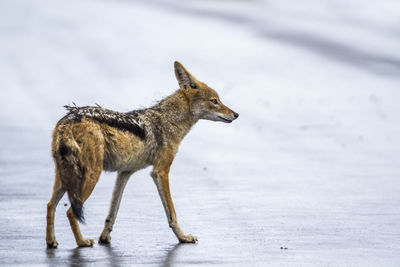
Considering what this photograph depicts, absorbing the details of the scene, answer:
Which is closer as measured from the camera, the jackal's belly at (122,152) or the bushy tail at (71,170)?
the bushy tail at (71,170)

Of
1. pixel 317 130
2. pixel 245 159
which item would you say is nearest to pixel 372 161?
pixel 245 159

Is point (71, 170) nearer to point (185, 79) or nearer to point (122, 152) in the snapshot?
point (122, 152)

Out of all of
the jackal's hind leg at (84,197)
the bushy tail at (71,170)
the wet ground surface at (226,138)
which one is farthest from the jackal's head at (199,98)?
the bushy tail at (71,170)

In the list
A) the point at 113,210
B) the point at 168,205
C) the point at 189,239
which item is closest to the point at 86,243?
the point at 113,210

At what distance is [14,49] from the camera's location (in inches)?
1091

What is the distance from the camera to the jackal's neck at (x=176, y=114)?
36.7 ft

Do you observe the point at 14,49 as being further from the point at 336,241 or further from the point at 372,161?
the point at 336,241

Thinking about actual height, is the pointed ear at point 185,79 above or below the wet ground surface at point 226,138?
above

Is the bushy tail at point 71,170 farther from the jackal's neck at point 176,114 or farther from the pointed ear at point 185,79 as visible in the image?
the pointed ear at point 185,79

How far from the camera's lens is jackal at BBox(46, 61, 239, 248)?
9367 mm

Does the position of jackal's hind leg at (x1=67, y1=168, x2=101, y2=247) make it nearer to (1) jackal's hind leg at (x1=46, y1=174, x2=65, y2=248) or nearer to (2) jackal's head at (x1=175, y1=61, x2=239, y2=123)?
(1) jackal's hind leg at (x1=46, y1=174, x2=65, y2=248)

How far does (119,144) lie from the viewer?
10.0 metres

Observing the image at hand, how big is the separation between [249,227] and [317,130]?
31.5 feet

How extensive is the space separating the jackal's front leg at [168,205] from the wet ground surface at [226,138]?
0.14 m
